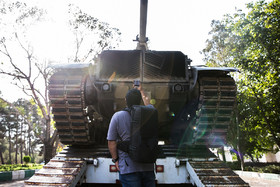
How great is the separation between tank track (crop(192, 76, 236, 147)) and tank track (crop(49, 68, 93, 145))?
2.23 m

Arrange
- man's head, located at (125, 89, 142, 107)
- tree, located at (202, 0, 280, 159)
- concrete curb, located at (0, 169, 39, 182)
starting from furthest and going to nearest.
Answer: concrete curb, located at (0, 169, 39, 182) → tree, located at (202, 0, 280, 159) → man's head, located at (125, 89, 142, 107)

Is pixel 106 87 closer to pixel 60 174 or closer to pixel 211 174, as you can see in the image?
pixel 60 174

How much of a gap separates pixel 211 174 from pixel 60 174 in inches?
89.1

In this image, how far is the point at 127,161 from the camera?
2732 millimetres

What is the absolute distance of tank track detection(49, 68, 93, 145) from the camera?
5172mm

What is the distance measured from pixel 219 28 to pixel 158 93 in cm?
2505

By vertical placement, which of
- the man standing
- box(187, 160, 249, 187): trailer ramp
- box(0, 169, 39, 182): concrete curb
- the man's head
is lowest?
box(0, 169, 39, 182): concrete curb

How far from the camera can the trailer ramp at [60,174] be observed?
3713mm

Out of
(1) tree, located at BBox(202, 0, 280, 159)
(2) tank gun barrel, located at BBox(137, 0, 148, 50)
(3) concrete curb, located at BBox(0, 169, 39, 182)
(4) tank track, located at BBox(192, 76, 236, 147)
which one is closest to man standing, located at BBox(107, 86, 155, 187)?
(4) tank track, located at BBox(192, 76, 236, 147)

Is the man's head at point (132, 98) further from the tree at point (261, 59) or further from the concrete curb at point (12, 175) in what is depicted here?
the concrete curb at point (12, 175)

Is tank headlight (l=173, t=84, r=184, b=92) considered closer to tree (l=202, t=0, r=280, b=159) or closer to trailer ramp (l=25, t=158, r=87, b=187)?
trailer ramp (l=25, t=158, r=87, b=187)

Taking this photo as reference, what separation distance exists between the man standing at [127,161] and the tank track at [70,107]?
8.04 ft

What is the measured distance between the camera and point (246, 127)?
21938mm

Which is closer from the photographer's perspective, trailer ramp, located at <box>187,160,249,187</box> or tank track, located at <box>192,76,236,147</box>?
trailer ramp, located at <box>187,160,249,187</box>
